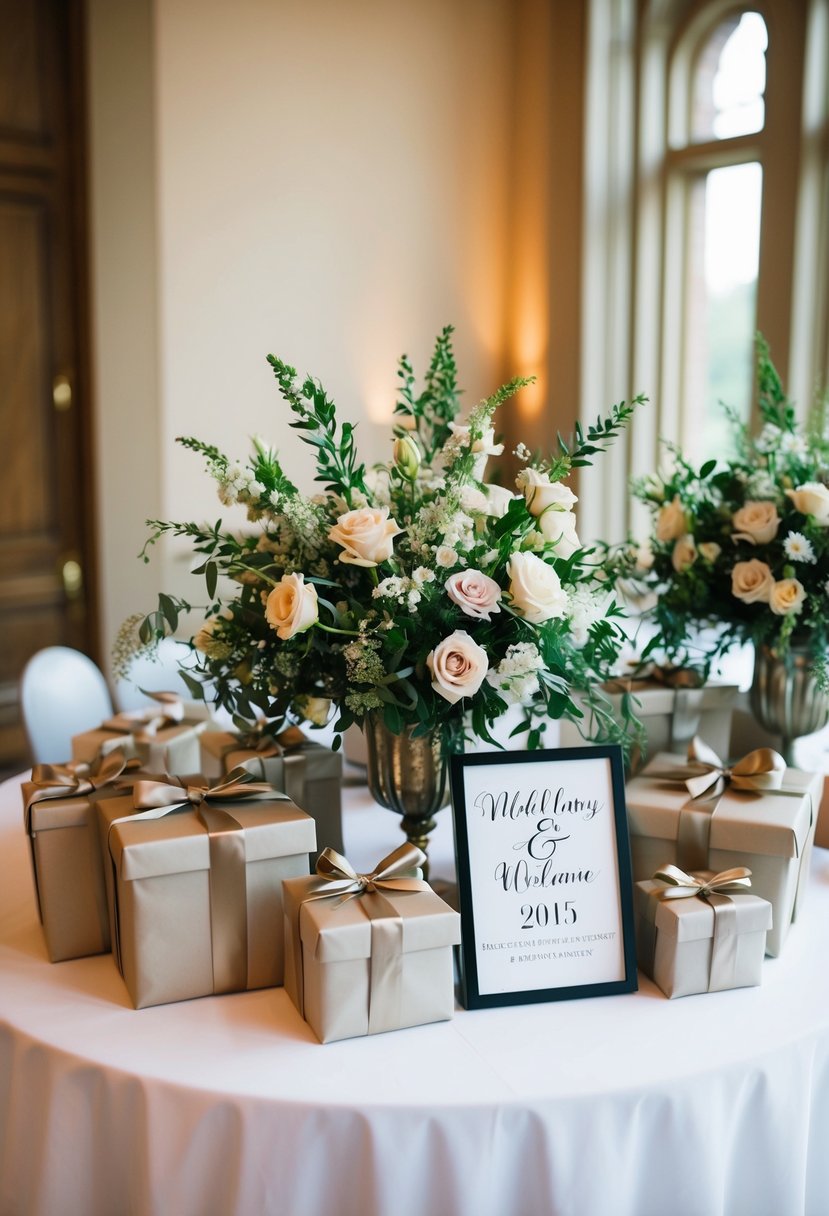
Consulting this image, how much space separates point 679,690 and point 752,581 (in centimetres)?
21

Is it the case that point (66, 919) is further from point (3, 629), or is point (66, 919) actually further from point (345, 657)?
point (3, 629)

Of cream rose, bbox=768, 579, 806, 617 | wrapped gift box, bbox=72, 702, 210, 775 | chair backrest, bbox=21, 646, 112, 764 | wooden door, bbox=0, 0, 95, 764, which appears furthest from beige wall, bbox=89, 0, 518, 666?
cream rose, bbox=768, 579, 806, 617

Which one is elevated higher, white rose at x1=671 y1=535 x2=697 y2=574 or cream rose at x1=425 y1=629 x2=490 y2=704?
white rose at x1=671 y1=535 x2=697 y2=574

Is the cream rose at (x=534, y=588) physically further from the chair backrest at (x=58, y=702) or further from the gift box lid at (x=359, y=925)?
the chair backrest at (x=58, y=702)

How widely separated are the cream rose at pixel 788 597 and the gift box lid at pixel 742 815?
0.31 m

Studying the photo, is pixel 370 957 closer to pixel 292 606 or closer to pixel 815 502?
pixel 292 606

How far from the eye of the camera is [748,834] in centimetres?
132

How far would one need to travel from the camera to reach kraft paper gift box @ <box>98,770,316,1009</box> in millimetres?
1193

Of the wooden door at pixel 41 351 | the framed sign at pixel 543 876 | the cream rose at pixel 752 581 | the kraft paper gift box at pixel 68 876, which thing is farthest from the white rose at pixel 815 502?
the wooden door at pixel 41 351

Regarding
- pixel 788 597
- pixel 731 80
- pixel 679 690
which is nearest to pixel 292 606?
pixel 679 690

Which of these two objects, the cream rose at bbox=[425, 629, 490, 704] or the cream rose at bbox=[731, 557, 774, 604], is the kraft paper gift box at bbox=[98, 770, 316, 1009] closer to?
the cream rose at bbox=[425, 629, 490, 704]

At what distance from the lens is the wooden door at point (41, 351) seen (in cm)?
417

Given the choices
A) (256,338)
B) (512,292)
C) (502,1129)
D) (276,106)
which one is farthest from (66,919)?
(512,292)

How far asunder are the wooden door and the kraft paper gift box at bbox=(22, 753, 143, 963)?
129 inches
